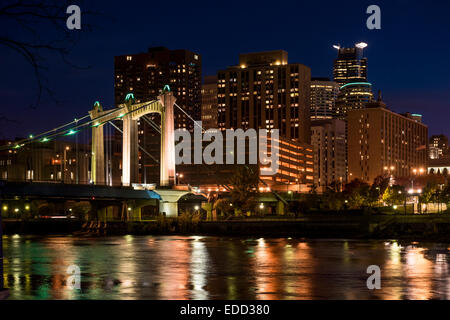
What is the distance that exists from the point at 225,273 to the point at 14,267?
1216 cm

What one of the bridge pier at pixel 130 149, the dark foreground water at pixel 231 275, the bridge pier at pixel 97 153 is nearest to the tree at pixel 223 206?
the bridge pier at pixel 130 149

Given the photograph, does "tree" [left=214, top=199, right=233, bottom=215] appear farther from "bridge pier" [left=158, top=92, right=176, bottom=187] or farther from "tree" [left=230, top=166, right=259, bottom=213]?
"bridge pier" [left=158, top=92, right=176, bottom=187]

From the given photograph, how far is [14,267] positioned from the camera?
36.1 m

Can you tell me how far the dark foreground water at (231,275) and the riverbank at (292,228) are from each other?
997 inches

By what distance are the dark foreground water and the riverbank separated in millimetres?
25335

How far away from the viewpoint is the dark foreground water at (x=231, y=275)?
23.9 metres

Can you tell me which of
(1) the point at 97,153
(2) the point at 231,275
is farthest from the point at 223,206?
(2) the point at 231,275

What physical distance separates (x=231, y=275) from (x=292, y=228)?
171 feet

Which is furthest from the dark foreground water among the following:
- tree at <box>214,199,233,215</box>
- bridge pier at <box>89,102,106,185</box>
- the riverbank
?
bridge pier at <box>89,102,106,185</box>

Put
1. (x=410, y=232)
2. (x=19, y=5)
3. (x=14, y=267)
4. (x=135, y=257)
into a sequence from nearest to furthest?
(x=19, y=5)
(x=14, y=267)
(x=135, y=257)
(x=410, y=232)

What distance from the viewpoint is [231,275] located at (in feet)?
104
